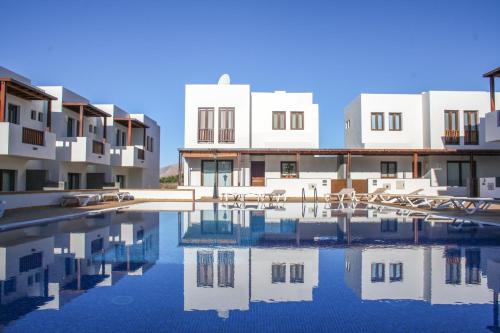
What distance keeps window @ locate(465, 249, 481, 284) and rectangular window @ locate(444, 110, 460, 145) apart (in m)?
21.2

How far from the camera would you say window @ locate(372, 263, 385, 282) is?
535cm

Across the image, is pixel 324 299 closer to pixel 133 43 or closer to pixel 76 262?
pixel 76 262

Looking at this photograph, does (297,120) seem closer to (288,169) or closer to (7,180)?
(288,169)

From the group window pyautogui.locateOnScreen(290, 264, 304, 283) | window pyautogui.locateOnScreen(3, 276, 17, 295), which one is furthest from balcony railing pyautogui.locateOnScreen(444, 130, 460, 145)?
window pyautogui.locateOnScreen(3, 276, 17, 295)

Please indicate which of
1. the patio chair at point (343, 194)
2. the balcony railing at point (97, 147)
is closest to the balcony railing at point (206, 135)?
the balcony railing at point (97, 147)

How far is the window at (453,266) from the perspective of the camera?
17.4 ft

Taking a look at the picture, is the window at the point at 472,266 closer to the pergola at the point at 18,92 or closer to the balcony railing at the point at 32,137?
the pergola at the point at 18,92

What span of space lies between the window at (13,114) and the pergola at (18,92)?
1.78 ft

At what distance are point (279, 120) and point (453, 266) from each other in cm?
2120

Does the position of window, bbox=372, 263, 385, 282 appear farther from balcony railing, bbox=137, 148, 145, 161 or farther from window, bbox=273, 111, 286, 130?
balcony railing, bbox=137, 148, 145, 161

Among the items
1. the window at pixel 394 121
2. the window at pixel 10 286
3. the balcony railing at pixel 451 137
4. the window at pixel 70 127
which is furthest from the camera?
the window at pixel 394 121

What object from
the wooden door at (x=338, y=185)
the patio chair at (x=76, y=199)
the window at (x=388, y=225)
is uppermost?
the wooden door at (x=338, y=185)

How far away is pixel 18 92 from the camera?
16188 mm

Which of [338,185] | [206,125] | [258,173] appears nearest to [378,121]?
[338,185]
